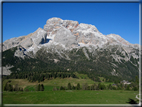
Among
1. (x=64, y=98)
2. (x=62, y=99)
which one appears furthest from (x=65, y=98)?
(x=62, y=99)

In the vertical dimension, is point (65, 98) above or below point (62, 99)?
below

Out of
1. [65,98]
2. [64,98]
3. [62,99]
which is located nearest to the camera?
[62,99]

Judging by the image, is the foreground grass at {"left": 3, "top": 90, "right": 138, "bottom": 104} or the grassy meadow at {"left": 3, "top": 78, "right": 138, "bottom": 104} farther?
the grassy meadow at {"left": 3, "top": 78, "right": 138, "bottom": 104}

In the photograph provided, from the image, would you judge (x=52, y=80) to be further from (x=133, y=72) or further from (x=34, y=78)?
(x=133, y=72)

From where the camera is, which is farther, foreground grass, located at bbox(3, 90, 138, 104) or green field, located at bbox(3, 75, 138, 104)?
green field, located at bbox(3, 75, 138, 104)

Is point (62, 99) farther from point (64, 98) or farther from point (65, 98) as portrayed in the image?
point (65, 98)

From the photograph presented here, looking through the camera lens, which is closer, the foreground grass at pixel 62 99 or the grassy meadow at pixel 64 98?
the foreground grass at pixel 62 99

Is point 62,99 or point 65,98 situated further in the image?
point 65,98

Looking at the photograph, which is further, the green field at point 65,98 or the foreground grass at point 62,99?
the green field at point 65,98

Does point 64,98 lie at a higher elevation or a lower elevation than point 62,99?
lower

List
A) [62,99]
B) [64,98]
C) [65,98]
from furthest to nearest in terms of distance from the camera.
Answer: [65,98] → [64,98] → [62,99]

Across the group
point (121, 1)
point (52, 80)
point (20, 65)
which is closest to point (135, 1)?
point (121, 1)
